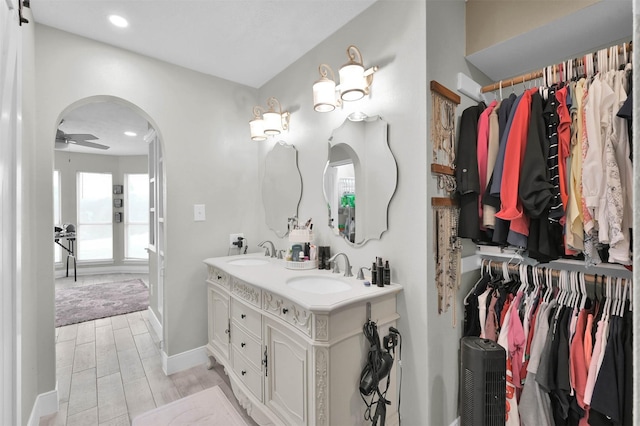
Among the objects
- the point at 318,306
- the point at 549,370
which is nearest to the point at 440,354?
the point at 549,370

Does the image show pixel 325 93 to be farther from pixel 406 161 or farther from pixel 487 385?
pixel 487 385

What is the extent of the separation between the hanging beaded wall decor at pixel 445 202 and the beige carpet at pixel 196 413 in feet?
5.26

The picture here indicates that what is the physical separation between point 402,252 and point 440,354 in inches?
24.4

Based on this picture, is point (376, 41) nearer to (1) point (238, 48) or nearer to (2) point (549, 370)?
(1) point (238, 48)

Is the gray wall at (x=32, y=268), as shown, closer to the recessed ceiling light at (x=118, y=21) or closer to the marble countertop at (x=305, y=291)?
the recessed ceiling light at (x=118, y=21)

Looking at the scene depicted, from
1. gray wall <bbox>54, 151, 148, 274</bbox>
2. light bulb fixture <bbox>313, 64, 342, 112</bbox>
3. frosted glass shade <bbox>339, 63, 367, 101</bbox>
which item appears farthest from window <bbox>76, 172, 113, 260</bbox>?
frosted glass shade <bbox>339, 63, 367, 101</bbox>

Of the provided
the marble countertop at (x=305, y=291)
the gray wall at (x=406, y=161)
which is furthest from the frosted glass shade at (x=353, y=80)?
the marble countertop at (x=305, y=291)

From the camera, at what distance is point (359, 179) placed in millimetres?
1968

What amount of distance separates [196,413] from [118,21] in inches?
110

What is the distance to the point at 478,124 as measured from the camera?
5.85 ft

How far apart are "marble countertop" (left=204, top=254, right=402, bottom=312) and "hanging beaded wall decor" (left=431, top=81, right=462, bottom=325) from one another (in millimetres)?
286

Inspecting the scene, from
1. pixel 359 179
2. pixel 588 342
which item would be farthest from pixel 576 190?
pixel 359 179

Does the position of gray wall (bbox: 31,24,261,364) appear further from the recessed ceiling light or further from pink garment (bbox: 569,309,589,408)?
pink garment (bbox: 569,309,589,408)

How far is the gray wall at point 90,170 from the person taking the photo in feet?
20.1
